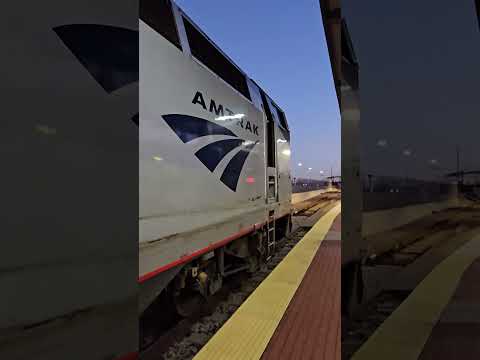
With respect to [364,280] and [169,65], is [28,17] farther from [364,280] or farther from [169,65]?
[364,280]

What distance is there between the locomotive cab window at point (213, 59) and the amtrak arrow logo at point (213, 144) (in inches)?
32.4

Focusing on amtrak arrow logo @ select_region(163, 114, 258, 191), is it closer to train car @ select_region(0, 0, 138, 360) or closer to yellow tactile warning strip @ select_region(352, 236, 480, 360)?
train car @ select_region(0, 0, 138, 360)

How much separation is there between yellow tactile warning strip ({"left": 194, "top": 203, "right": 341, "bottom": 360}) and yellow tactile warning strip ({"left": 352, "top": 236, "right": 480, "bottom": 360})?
1448 millimetres

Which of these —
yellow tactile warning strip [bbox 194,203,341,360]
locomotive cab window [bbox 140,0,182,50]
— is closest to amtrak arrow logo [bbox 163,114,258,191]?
locomotive cab window [bbox 140,0,182,50]

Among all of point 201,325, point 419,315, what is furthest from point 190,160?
point 419,315

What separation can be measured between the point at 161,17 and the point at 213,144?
5.15 ft

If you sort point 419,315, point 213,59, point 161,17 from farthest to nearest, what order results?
1. point 213,59
2. point 161,17
3. point 419,315

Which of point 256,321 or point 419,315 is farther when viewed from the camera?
point 256,321

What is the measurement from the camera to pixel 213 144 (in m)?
4.05

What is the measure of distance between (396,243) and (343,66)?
108 centimetres

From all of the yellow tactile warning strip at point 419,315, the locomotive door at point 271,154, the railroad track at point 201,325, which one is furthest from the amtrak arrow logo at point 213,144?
the yellow tactile warning strip at point 419,315

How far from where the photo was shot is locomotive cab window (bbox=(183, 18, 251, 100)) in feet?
12.3

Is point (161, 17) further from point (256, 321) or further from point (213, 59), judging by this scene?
point (256, 321)

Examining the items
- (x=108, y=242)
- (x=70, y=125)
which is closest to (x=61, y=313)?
Answer: (x=108, y=242)
